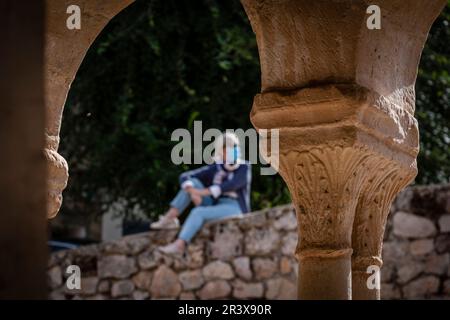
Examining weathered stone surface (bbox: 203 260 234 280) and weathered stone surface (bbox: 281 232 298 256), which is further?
weathered stone surface (bbox: 203 260 234 280)

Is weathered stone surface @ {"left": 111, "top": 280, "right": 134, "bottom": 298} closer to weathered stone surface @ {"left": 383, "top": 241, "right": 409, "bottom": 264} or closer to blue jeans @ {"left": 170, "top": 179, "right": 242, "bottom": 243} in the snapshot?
blue jeans @ {"left": 170, "top": 179, "right": 242, "bottom": 243}

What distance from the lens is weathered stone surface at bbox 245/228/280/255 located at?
8.46 metres

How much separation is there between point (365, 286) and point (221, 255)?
407 centimetres

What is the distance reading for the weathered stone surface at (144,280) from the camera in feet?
28.6

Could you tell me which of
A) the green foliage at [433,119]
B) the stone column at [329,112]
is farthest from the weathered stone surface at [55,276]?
the stone column at [329,112]

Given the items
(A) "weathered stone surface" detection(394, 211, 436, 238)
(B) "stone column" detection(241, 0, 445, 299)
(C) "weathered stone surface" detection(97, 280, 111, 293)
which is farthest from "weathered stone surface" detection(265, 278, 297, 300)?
(B) "stone column" detection(241, 0, 445, 299)

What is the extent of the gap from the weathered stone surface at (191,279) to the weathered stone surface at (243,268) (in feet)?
1.07

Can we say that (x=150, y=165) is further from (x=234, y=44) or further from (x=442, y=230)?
(x=442, y=230)

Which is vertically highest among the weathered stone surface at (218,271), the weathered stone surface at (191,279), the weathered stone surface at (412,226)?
the weathered stone surface at (412,226)

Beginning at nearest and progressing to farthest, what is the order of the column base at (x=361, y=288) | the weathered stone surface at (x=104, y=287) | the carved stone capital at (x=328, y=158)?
1. the carved stone capital at (x=328, y=158)
2. the column base at (x=361, y=288)
3. the weathered stone surface at (x=104, y=287)

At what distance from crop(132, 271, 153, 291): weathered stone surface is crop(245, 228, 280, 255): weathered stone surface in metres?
0.88

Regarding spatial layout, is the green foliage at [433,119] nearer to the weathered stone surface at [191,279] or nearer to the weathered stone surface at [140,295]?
the weathered stone surface at [191,279]

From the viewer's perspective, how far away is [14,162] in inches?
82.8

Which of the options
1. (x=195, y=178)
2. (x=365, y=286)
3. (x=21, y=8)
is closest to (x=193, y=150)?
(x=195, y=178)
